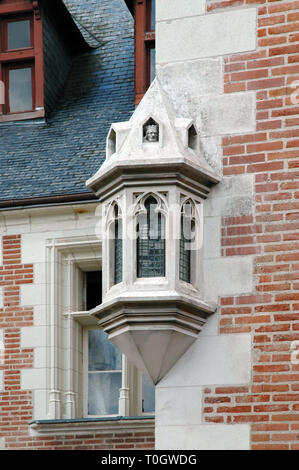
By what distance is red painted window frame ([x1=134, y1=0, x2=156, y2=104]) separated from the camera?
13.5 m

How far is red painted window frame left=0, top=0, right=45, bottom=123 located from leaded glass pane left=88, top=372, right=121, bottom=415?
2.87 meters

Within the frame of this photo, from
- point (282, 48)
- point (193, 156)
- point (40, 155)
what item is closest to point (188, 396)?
point (193, 156)

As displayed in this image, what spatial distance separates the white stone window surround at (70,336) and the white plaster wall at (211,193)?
498 centimetres

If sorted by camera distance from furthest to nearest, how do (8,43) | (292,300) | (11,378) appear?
(8,43), (11,378), (292,300)

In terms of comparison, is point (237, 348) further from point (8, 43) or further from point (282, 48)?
point (8, 43)

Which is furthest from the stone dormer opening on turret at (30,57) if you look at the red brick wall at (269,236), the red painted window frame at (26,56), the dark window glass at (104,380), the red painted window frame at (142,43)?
the red brick wall at (269,236)

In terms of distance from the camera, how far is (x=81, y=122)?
1373cm

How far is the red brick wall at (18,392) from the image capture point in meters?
12.3

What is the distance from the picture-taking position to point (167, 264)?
738 cm

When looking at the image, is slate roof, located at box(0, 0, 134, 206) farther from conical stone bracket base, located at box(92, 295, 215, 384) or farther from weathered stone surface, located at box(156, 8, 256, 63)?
conical stone bracket base, located at box(92, 295, 215, 384)

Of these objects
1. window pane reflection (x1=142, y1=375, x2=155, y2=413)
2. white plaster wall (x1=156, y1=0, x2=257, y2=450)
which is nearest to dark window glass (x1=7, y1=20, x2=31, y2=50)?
window pane reflection (x1=142, y1=375, x2=155, y2=413)

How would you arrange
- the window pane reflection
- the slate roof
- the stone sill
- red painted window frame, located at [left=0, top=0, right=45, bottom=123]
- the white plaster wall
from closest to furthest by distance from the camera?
1. the white plaster wall
2. the stone sill
3. the window pane reflection
4. the slate roof
5. red painted window frame, located at [left=0, top=0, right=45, bottom=123]

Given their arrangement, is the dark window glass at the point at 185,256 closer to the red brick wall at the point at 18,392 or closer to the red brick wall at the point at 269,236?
the red brick wall at the point at 269,236

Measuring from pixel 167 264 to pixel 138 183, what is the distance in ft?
1.63
